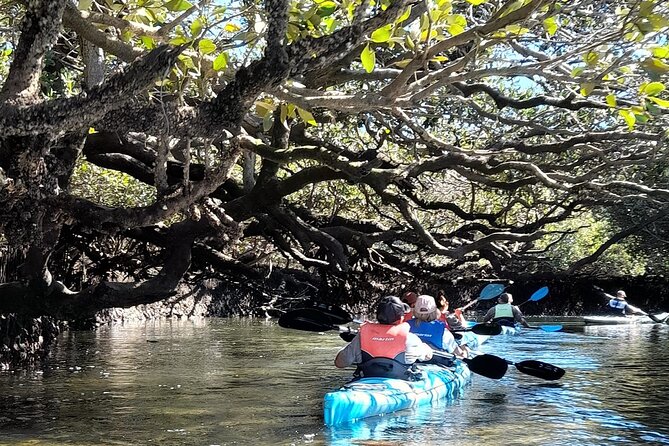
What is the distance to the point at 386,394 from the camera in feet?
25.0

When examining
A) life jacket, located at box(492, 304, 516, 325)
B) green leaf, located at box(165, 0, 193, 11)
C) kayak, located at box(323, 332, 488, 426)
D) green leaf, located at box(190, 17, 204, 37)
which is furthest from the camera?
life jacket, located at box(492, 304, 516, 325)

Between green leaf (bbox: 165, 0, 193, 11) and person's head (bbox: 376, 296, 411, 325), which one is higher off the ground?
green leaf (bbox: 165, 0, 193, 11)

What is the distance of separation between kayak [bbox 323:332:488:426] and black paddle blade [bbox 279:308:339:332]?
137 centimetres

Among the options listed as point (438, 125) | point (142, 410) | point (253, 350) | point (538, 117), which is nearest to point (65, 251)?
point (253, 350)

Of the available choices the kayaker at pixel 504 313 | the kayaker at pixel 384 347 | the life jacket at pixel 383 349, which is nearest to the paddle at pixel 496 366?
the kayaker at pixel 384 347

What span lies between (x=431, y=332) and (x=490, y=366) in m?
0.79

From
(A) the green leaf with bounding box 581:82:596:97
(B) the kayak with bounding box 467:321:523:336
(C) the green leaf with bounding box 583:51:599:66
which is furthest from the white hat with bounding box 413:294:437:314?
(B) the kayak with bounding box 467:321:523:336

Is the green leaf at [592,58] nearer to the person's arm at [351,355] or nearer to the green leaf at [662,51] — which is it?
the green leaf at [662,51]

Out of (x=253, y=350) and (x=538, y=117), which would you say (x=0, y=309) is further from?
(x=538, y=117)

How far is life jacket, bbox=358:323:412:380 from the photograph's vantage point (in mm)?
7994

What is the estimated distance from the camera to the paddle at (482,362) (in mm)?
9102

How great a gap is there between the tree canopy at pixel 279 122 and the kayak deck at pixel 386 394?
2189 mm

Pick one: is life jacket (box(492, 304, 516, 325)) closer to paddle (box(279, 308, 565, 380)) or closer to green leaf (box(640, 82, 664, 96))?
paddle (box(279, 308, 565, 380))

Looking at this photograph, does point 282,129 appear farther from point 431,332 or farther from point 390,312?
point 431,332
